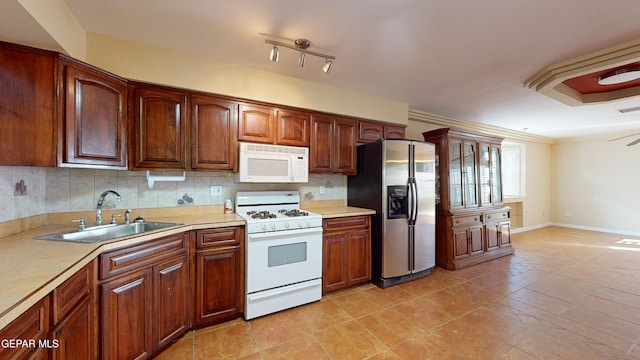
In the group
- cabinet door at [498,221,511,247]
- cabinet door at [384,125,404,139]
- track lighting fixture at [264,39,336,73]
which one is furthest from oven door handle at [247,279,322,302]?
cabinet door at [498,221,511,247]

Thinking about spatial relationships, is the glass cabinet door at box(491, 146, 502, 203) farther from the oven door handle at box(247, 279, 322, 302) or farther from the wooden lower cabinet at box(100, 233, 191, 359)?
the wooden lower cabinet at box(100, 233, 191, 359)

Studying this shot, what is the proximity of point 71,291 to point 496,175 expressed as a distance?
17.7 ft

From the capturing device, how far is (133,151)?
2092 mm

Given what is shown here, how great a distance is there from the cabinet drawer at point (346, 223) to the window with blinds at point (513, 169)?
16.8 feet

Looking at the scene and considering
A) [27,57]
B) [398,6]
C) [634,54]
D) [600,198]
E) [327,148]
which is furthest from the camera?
[600,198]

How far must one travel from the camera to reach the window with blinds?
19.8 feet

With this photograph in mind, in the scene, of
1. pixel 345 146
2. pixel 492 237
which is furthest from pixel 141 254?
pixel 492 237

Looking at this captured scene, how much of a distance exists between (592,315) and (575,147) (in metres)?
6.05

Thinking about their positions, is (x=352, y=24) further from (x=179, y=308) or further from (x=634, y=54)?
(x=179, y=308)

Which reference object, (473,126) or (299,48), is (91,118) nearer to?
(299,48)

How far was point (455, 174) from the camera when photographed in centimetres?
373

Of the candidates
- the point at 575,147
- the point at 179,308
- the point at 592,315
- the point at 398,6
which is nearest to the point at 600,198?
the point at 575,147

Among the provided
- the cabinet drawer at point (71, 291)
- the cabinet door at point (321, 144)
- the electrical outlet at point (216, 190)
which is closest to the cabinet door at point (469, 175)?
the cabinet door at point (321, 144)

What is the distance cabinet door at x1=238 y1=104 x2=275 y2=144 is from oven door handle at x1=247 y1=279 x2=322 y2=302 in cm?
153
